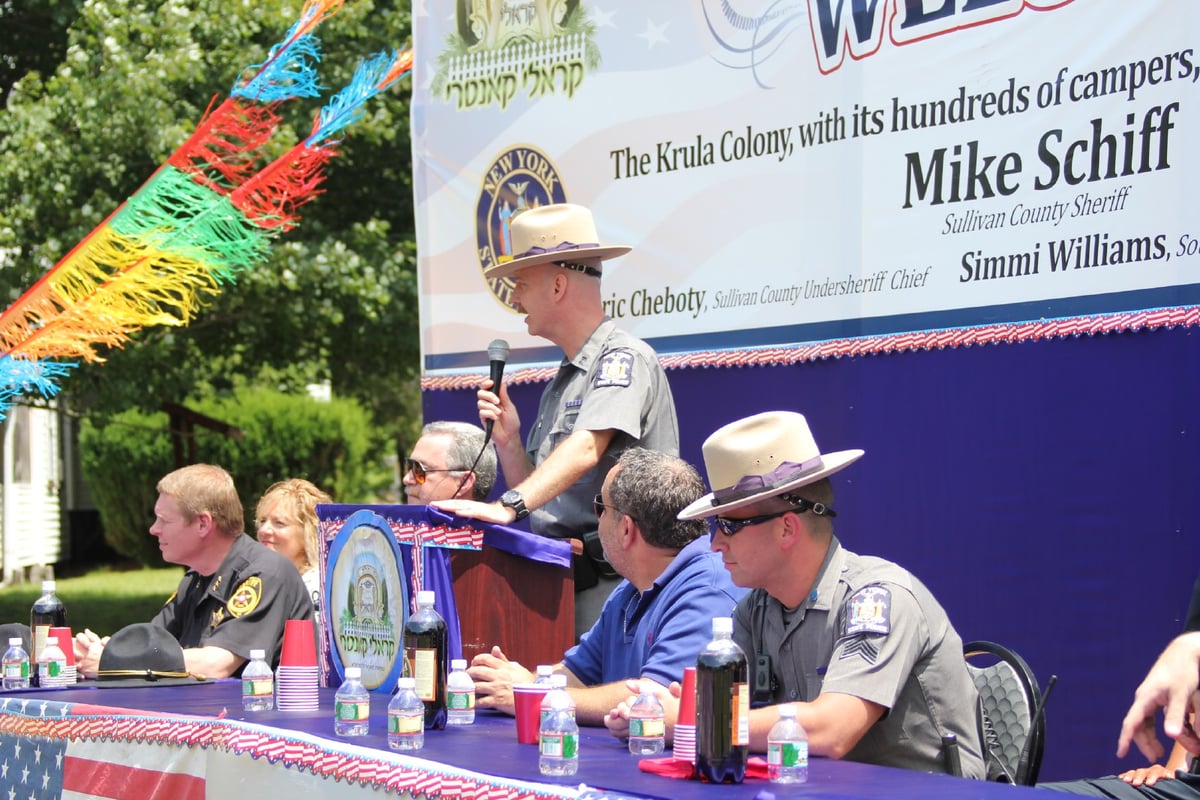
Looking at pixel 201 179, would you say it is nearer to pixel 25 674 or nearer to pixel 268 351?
pixel 25 674

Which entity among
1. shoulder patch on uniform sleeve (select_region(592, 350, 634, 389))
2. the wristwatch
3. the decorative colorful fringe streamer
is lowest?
the wristwatch

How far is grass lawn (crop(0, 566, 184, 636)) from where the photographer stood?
43.3ft

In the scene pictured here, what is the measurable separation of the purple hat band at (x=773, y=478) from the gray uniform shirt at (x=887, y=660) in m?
0.21

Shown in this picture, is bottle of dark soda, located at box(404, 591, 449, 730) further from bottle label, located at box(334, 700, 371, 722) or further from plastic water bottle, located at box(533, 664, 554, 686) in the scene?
plastic water bottle, located at box(533, 664, 554, 686)

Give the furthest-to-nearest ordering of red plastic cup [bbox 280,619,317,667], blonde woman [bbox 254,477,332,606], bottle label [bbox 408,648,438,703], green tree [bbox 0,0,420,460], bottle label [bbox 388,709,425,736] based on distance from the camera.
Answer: green tree [bbox 0,0,420,460] < blonde woman [bbox 254,477,332,606] < red plastic cup [bbox 280,619,317,667] < bottle label [bbox 408,648,438,703] < bottle label [bbox 388,709,425,736]

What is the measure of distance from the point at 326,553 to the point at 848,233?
200 cm

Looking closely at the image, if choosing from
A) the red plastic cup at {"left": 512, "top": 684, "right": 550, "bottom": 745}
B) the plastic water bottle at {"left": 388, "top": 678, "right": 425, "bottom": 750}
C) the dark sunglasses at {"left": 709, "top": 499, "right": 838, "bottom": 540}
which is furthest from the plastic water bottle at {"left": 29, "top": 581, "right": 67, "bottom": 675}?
the dark sunglasses at {"left": 709, "top": 499, "right": 838, "bottom": 540}

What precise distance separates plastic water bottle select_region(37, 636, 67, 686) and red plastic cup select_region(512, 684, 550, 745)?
188cm

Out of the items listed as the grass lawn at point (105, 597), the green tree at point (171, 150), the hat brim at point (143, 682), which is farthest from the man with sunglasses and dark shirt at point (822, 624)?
the grass lawn at point (105, 597)

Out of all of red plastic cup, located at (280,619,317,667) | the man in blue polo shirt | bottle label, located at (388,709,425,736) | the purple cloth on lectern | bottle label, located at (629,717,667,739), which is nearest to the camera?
bottle label, located at (629,717,667,739)

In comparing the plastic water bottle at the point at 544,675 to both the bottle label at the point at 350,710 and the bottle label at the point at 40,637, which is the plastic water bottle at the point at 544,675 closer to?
the bottle label at the point at 350,710

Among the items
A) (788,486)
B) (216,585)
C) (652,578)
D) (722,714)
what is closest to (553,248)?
(652,578)

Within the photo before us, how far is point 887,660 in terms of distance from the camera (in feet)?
9.79

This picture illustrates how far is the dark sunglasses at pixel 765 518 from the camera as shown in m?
3.22
